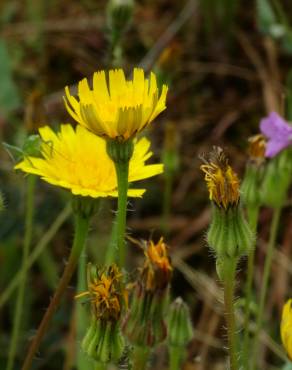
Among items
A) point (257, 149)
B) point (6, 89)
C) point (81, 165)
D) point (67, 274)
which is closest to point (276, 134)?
point (257, 149)

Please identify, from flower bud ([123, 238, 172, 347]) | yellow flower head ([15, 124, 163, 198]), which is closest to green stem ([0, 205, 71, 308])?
yellow flower head ([15, 124, 163, 198])

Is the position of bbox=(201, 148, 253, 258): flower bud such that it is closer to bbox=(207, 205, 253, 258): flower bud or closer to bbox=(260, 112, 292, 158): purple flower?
bbox=(207, 205, 253, 258): flower bud

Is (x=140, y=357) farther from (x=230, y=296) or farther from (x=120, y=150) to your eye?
(x=120, y=150)

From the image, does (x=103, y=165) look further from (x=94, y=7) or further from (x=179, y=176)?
(x=94, y=7)

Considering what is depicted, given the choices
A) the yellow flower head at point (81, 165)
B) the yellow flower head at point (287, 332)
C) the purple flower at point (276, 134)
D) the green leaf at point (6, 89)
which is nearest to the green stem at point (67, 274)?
the yellow flower head at point (81, 165)

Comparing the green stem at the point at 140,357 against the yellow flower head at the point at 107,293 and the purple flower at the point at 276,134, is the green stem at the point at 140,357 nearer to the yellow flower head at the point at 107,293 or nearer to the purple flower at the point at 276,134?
the yellow flower head at the point at 107,293
